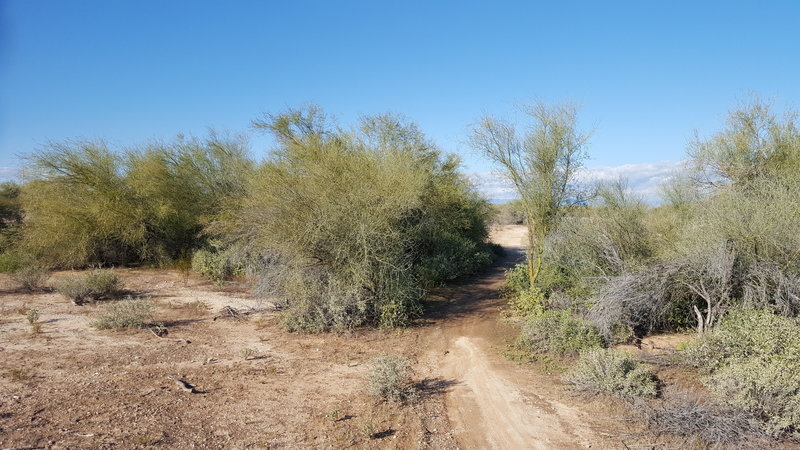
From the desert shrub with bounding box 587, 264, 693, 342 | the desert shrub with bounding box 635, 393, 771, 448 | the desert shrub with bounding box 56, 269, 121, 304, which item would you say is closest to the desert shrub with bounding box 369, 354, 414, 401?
the desert shrub with bounding box 635, 393, 771, 448

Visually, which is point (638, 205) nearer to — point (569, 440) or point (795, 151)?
point (795, 151)

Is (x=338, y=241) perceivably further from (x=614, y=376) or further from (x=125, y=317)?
(x=614, y=376)

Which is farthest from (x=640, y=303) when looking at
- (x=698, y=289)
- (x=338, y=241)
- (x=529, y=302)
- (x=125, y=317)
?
(x=125, y=317)

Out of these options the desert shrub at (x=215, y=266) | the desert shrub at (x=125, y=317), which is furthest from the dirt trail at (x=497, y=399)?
the desert shrub at (x=215, y=266)

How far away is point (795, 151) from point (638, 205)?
361 cm

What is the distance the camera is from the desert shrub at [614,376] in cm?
593

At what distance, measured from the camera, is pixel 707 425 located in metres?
4.93

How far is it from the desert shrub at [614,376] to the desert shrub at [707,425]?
17.7 inches

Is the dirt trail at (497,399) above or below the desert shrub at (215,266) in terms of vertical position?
below

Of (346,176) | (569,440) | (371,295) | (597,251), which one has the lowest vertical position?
(569,440)

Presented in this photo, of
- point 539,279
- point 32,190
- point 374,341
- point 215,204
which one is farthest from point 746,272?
point 32,190

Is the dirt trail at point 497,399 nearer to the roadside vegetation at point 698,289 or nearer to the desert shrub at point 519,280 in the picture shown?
the roadside vegetation at point 698,289

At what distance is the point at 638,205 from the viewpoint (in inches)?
501

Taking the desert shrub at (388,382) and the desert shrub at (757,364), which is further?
the desert shrub at (388,382)
